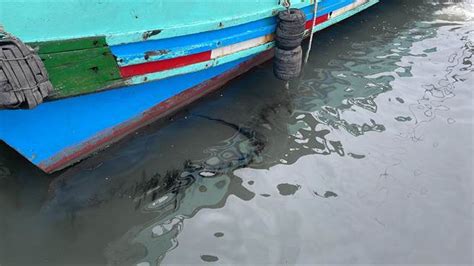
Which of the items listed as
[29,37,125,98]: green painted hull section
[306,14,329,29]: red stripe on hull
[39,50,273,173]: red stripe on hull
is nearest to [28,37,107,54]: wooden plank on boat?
[29,37,125,98]: green painted hull section

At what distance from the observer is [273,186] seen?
3.97m

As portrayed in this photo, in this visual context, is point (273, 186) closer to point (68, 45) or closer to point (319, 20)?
point (68, 45)

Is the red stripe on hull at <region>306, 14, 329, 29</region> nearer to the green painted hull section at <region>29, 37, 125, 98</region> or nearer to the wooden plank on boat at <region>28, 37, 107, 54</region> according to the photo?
the green painted hull section at <region>29, 37, 125, 98</region>

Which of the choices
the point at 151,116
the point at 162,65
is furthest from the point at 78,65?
the point at 151,116

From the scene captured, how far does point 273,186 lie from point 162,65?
146 cm

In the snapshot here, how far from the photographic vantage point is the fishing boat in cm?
310

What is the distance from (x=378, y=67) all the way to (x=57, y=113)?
4216mm

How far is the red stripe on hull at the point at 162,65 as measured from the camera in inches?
143

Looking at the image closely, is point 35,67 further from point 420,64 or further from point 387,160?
point 420,64

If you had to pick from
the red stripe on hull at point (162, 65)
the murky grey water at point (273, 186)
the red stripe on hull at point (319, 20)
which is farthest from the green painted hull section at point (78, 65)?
the red stripe on hull at point (319, 20)

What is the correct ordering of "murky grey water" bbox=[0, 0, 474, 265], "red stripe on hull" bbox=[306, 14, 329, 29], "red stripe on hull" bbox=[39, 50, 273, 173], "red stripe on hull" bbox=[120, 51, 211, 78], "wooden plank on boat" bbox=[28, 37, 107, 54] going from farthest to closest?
"red stripe on hull" bbox=[306, 14, 329, 29] < "red stripe on hull" bbox=[39, 50, 273, 173] < "red stripe on hull" bbox=[120, 51, 211, 78] < "murky grey water" bbox=[0, 0, 474, 265] < "wooden plank on boat" bbox=[28, 37, 107, 54]

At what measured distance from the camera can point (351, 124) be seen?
478cm

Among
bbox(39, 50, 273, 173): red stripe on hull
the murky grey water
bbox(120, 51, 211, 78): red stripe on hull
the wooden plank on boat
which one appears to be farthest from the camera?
bbox(39, 50, 273, 173): red stripe on hull

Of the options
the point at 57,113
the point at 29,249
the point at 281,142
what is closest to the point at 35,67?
the point at 57,113
